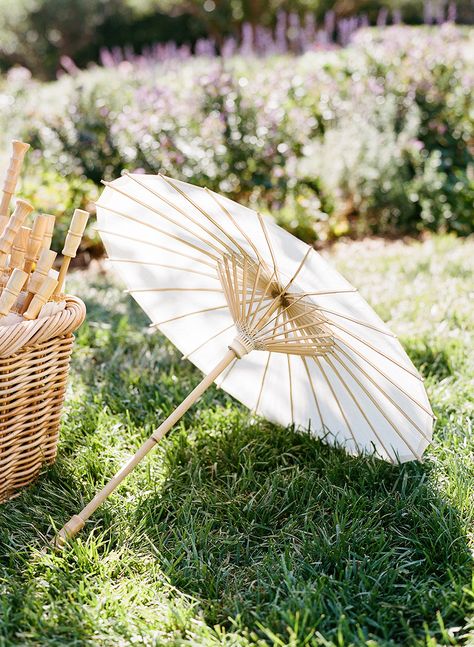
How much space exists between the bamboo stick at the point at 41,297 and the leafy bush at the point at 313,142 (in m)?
3.30

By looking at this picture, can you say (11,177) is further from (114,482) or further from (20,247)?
(114,482)

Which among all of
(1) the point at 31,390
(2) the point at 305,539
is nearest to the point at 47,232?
(1) the point at 31,390

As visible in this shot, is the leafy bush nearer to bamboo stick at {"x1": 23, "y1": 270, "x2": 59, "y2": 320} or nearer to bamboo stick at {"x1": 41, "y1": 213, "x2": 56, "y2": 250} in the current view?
bamboo stick at {"x1": 41, "y1": 213, "x2": 56, "y2": 250}

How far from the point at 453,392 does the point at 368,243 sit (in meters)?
2.62

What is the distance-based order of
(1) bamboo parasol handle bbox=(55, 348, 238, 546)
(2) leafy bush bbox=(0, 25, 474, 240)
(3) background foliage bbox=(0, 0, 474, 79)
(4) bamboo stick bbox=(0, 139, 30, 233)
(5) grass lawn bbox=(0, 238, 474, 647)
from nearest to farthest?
(5) grass lawn bbox=(0, 238, 474, 647) → (1) bamboo parasol handle bbox=(55, 348, 238, 546) → (4) bamboo stick bbox=(0, 139, 30, 233) → (2) leafy bush bbox=(0, 25, 474, 240) → (3) background foliage bbox=(0, 0, 474, 79)

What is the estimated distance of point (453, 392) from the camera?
2.72 metres

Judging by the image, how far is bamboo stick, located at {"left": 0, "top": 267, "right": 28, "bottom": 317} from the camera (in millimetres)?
1813

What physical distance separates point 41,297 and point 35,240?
19cm

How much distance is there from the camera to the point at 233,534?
6.60 feet

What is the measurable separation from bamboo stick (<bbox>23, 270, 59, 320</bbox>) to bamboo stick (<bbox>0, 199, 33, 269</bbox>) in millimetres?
154

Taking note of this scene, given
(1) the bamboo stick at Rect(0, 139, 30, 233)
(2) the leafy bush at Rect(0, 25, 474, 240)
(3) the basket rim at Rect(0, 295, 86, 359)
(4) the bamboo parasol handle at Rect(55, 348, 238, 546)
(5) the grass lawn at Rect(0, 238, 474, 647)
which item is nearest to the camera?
(5) the grass lawn at Rect(0, 238, 474, 647)

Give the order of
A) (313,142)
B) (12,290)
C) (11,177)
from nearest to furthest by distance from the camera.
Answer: (12,290) < (11,177) < (313,142)

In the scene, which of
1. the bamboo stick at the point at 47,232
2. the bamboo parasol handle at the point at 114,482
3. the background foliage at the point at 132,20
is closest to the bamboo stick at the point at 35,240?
the bamboo stick at the point at 47,232

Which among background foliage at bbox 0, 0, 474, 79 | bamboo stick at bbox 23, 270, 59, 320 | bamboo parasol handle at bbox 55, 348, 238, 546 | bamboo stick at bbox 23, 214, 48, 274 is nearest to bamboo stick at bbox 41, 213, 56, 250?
bamboo stick at bbox 23, 214, 48, 274
